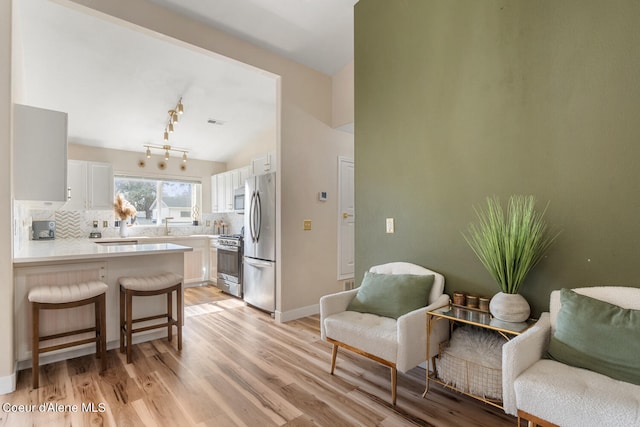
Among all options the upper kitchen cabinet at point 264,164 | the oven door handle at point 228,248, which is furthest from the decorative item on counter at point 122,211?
the upper kitchen cabinet at point 264,164

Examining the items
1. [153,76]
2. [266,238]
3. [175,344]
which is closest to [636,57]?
[266,238]

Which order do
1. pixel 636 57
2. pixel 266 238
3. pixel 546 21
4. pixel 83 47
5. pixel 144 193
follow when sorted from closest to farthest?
1. pixel 636 57
2. pixel 546 21
3. pixel 83 47
4. pixel 266 238
5. pixel 144 193

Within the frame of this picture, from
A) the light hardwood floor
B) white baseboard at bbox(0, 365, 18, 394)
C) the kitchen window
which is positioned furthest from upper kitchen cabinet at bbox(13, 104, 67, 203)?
the kitchen window

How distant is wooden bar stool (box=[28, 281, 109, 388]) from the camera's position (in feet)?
7.41

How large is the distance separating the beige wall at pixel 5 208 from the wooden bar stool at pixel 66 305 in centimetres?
13

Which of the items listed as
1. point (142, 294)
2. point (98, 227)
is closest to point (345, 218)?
point (142, 294)

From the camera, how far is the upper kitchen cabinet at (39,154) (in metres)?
2.52

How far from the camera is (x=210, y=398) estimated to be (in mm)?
2145

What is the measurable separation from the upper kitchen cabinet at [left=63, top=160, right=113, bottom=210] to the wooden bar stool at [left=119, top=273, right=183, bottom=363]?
9.76 feet

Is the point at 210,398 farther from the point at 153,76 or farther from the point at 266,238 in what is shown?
the point at 153,76

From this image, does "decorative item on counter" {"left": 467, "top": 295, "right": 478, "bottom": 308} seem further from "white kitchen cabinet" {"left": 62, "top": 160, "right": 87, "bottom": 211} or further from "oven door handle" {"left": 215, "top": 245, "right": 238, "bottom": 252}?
"white kitchen cabinet" {"left": 62, "top": 160, "right": 87, "bottom": 211}

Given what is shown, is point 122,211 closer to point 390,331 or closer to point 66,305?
point 66,305

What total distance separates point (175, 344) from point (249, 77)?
3342 mm

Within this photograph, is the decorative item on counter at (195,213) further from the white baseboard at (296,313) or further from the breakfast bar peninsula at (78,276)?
the white baseboard at (296,313)
